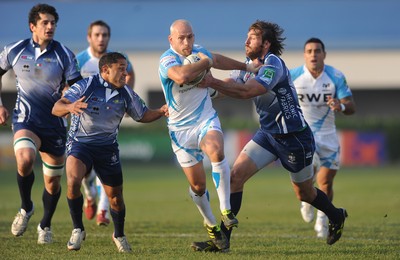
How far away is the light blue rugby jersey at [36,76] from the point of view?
412 inches

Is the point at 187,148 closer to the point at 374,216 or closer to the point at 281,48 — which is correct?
the point at 281,48

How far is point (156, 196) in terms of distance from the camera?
20.0 metres

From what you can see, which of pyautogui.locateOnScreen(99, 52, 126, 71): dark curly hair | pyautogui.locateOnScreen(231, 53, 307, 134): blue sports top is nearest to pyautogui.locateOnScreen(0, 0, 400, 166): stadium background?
pyautogui.locateOnScreen(231, 53, 307, 134): blue sports top

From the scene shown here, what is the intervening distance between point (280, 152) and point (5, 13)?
4556cm

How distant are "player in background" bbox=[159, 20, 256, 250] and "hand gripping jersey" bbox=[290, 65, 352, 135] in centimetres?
304

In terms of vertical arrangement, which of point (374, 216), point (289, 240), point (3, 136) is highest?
point (289, 240)

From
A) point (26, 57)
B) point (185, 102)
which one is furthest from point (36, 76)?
point (185, 102)

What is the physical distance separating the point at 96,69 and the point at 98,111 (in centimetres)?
362

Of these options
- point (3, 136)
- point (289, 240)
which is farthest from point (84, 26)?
point (289, 240)

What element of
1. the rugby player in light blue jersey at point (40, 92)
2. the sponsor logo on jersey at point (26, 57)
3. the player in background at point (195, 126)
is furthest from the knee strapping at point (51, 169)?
the player in background at point (195, 126)

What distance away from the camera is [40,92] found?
10.5 metres

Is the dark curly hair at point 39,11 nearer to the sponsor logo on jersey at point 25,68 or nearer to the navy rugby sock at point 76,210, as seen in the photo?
the sponsor logo on jersey at point 25,68

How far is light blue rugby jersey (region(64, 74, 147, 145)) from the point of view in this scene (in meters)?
9.34

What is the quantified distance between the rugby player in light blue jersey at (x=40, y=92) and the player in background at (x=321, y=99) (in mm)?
3689
